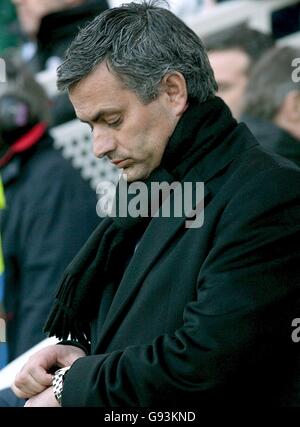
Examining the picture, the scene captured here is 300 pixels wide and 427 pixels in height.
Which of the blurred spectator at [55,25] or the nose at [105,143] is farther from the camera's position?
the blurred spectator at [55,25]

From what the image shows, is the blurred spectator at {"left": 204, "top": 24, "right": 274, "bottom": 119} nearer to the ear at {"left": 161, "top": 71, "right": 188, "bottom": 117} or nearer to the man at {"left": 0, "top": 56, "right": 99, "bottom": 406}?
the man at {"left": 0, "top": 56, "right": 99, "bottom": 406}

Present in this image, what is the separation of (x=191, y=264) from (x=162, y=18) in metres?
0.62

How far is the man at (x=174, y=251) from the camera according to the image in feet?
7.98

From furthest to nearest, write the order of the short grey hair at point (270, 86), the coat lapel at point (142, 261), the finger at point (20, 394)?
the short grey hair at point (270, 86)
the finger at point (20, 394)
the coat lapel at point (142, 261)

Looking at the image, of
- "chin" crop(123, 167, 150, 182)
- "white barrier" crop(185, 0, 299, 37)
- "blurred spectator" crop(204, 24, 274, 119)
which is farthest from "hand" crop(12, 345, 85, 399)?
"white barrier" crop(185, 0, 299, 37)

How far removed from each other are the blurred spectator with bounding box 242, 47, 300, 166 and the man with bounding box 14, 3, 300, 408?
1.74m

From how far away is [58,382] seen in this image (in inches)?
106

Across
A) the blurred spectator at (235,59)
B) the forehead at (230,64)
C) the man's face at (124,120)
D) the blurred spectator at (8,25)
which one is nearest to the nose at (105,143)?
the man's face at (124,120)

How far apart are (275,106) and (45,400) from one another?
89.4 inches

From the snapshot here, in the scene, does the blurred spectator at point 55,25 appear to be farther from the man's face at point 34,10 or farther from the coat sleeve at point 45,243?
the coat sleeve at point 45,243

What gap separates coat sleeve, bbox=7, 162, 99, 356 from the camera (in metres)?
4.36

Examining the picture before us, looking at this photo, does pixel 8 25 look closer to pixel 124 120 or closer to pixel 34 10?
pixel 34 10

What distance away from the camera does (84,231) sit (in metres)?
4.41

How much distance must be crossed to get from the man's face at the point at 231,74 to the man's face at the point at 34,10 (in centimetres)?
73
